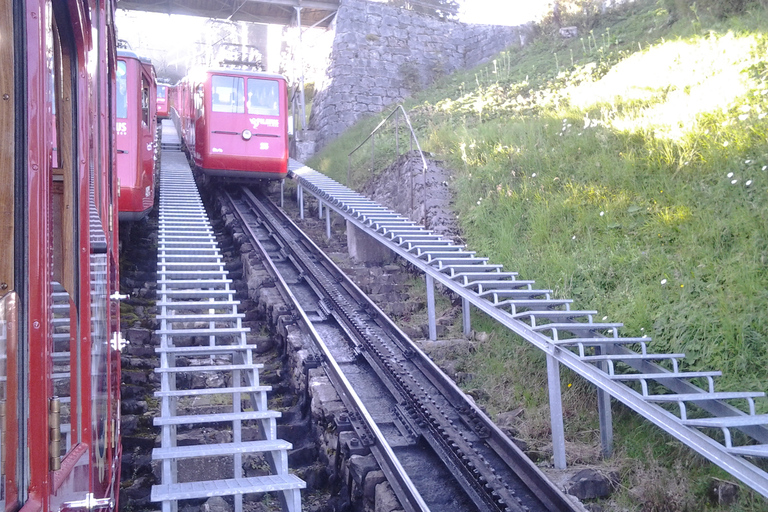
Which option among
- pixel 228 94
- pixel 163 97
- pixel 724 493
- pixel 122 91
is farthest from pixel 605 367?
pixel 163 97

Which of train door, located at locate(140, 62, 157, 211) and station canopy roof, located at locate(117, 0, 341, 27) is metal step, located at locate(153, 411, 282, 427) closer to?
train door, located at locate(140, 62, 157, 211)

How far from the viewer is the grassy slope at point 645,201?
5.86 m

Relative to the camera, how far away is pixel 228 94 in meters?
13.6

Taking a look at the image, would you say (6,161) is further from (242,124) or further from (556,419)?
(242,124)

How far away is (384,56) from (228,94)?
1038 centimetres

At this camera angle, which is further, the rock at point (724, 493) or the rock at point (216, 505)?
the rock at point (216, 505)

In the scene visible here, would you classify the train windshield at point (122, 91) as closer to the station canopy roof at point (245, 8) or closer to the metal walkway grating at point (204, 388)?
the metal walkway grating at point (204, 388)

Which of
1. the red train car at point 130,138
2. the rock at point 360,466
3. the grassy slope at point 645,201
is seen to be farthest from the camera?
the red train car at point 130,138

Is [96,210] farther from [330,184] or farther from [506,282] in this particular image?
[330,184]

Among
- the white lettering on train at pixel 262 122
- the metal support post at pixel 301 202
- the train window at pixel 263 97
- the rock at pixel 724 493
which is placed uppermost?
the train window at pixel 263 97

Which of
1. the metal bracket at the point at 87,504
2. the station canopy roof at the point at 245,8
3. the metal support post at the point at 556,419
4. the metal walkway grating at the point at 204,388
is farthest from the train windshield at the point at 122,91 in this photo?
the station canopy roof at the point at 245,8

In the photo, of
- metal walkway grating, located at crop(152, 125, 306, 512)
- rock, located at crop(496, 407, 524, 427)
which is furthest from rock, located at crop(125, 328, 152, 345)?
rock, located at crop(496, 407, 524, 427)

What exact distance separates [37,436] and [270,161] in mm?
12531

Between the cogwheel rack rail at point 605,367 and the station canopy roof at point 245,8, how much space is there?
47.4 feet
